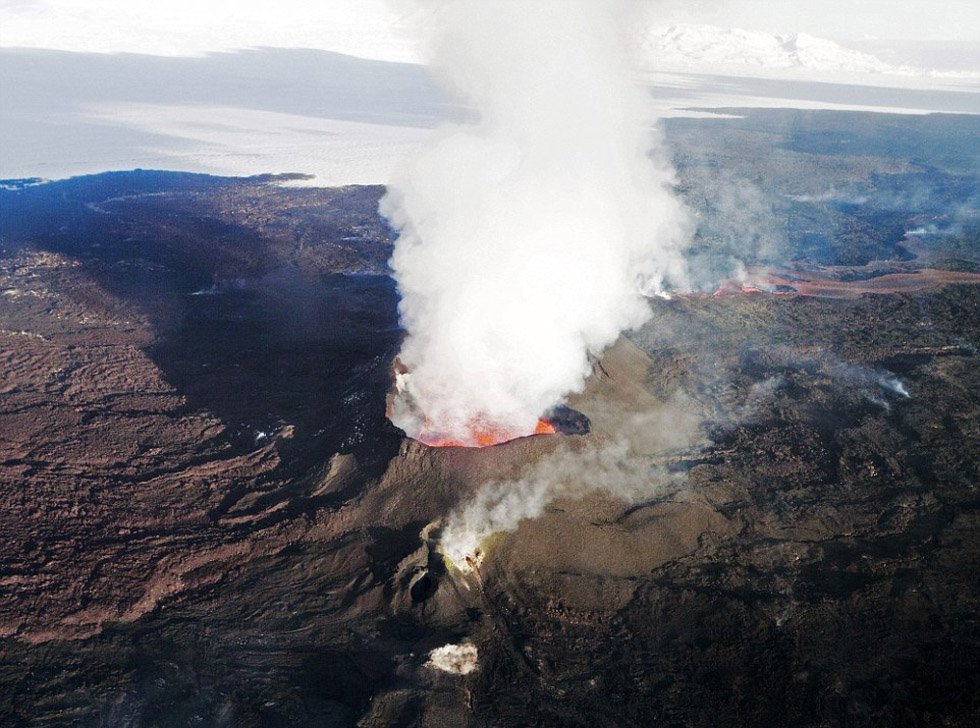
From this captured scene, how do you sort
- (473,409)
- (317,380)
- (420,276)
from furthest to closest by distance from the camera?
(317,380) < (420,276) < (473,409)

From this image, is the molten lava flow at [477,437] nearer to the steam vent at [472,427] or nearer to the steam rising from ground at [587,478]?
the steam vent at [472,427]

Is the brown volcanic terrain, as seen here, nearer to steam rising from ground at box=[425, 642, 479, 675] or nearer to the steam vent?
steam rising from ground at box=[425, 642, 479, 675]

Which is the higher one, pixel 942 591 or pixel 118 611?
pixel 118 611

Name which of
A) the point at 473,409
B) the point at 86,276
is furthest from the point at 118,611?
the point at 86,276

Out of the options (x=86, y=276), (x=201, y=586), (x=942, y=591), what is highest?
(x=86, y=276)

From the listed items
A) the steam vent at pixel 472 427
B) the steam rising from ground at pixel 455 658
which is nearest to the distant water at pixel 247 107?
the steam vent at pixel 472 427

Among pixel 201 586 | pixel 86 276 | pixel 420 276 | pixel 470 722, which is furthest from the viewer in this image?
pixel 86 276

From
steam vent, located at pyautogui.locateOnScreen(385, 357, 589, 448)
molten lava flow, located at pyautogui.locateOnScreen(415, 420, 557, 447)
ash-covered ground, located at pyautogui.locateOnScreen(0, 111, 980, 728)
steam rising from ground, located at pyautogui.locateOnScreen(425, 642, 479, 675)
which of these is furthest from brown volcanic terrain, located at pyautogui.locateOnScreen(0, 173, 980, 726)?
molten lava flow, located at pyautogui.locateOnScreen(415, 420, 557, 447)

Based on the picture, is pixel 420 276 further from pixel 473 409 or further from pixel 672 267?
pixel 672 267
